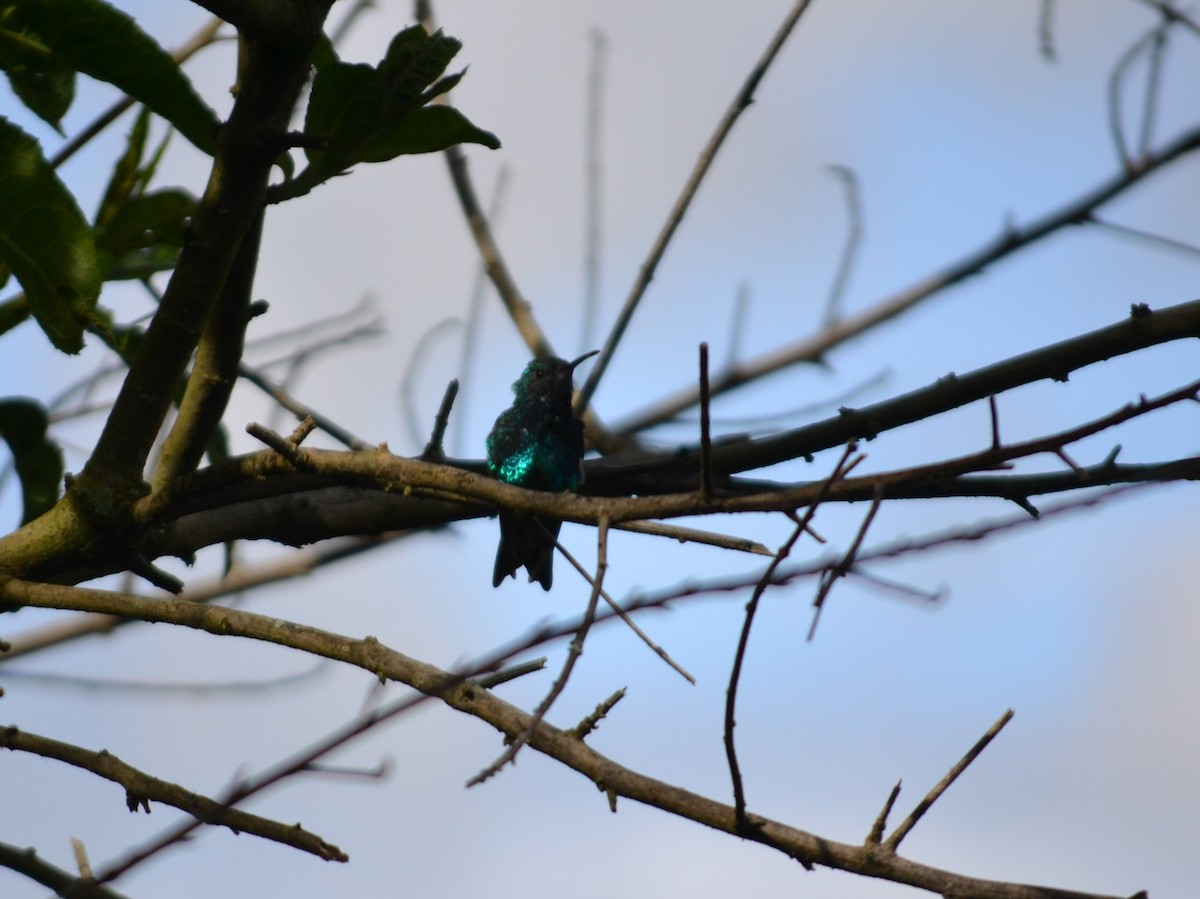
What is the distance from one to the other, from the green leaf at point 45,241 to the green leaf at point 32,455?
0.72 metres

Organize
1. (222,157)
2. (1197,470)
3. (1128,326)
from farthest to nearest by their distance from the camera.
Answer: (222,157)
(1128,326)
(1197,470)

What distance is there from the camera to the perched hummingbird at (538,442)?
5.79 metres

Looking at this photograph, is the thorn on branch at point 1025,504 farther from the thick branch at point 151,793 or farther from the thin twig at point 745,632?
the thick branch at point 151,793

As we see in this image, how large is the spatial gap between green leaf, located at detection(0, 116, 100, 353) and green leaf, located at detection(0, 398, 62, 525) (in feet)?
2.37

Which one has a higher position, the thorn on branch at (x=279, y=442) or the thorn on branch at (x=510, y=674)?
the thorn on branch at (x=279, y=442)

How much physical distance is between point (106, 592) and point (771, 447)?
1.43 meters

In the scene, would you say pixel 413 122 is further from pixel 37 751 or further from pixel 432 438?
pixel 37 751

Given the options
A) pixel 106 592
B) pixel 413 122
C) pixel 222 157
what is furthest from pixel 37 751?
pixel 413 122

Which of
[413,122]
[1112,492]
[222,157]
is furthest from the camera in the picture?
[413,122]

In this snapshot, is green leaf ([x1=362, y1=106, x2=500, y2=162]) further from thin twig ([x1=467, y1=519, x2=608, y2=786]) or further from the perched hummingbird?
the perched hummingbird

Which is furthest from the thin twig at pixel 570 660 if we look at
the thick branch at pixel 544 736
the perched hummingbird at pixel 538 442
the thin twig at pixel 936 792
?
the perched hummingbird at pixel 538 442

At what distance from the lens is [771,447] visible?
9.31 ft

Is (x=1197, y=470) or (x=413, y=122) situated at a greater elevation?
(x=413, y=122)

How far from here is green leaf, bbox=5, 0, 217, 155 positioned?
9.09 feet
